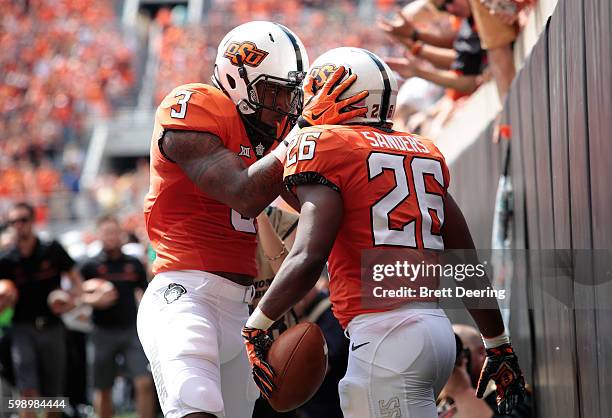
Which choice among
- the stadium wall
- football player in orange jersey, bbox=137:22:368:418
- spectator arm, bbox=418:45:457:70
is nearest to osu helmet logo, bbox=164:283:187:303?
football player in orange jersey, bbox=137:22:368:418

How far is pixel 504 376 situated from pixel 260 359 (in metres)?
0.98

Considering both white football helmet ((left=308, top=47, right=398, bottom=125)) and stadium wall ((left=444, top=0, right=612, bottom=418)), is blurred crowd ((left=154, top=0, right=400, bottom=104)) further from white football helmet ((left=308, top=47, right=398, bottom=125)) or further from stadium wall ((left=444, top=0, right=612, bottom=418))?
white football helmet ((left=308, top=47, right=398, bottom=125))

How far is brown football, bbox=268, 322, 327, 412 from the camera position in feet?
11.6

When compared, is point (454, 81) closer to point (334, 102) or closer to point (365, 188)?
point (334, 102)

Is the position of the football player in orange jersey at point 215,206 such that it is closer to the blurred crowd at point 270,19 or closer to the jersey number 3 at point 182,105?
the jersey number 3 at point 182,105

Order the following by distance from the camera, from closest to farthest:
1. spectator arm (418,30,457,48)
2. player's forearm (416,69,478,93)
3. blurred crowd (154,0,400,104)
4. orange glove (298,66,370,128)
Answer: orange glove (298,66,370,128)
player's forearm (416,69,478,93)
spectator arm (418,30,457,48)
blurred crowd (154,0,400,104)

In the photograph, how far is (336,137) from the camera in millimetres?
3531

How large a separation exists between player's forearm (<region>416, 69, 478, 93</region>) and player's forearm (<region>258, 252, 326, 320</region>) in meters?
4.97

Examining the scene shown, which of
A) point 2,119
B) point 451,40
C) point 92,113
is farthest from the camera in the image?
point 92,113

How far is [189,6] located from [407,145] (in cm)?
3020

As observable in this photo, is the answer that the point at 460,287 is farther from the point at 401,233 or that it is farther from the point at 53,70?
the point at 53,70

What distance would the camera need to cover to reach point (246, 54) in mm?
4328

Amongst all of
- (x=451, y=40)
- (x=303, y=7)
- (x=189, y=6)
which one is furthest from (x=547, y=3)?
(x=189, y=6)

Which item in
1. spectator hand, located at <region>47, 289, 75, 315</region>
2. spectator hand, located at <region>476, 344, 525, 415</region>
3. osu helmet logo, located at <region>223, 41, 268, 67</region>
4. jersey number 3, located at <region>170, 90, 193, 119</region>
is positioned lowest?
spectator hand, located at <region>47, 289, 75, 315</region>
